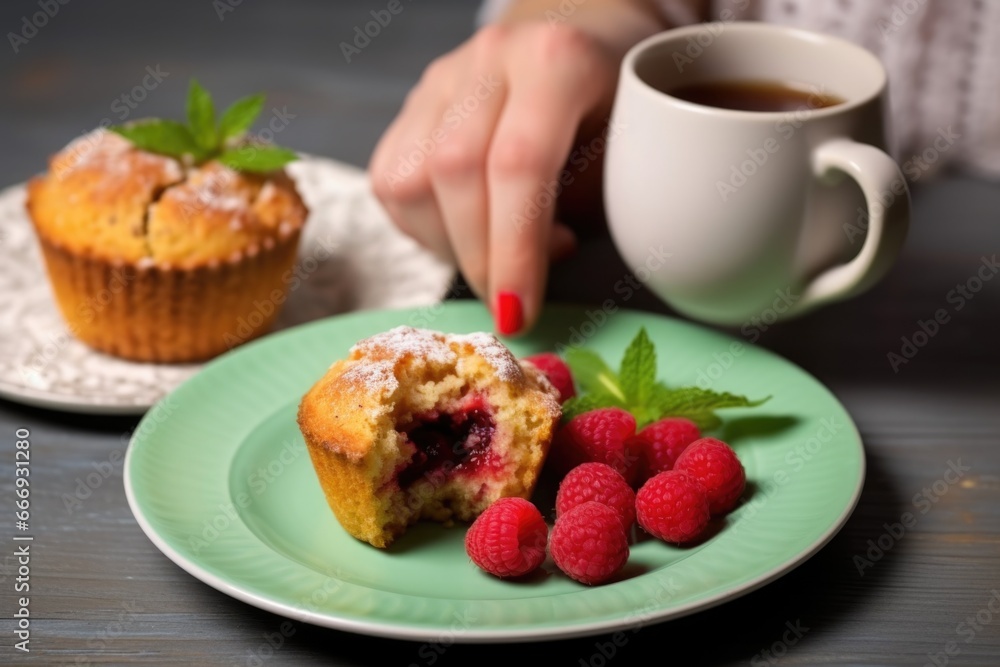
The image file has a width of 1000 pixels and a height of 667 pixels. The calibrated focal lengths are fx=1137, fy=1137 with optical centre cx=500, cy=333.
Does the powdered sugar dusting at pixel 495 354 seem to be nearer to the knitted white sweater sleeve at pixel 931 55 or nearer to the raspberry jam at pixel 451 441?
the raspberry jam at pixel 451 441

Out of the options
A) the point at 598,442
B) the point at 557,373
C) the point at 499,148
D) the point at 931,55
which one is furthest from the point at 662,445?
the point at 931,55

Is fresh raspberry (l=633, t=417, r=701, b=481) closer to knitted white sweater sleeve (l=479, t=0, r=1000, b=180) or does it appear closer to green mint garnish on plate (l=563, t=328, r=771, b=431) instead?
green mint garnish on plate (l=563, t=328, r=771, b=431)

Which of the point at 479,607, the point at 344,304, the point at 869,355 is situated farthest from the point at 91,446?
the point at 869,355

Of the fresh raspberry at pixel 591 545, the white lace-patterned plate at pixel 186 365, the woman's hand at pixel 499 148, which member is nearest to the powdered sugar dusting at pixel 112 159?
the white lace-patterned plate at pixel 186 365

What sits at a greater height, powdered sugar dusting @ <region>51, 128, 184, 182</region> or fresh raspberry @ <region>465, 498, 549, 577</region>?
powdered sugar dusting @ <region>51, 128, 184, 182</region>

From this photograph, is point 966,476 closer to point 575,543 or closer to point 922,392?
point 922,392

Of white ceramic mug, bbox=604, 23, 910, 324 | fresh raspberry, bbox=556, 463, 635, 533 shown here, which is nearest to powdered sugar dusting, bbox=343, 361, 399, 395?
fresh raspberry, bbox=556, 463, 635, 533
